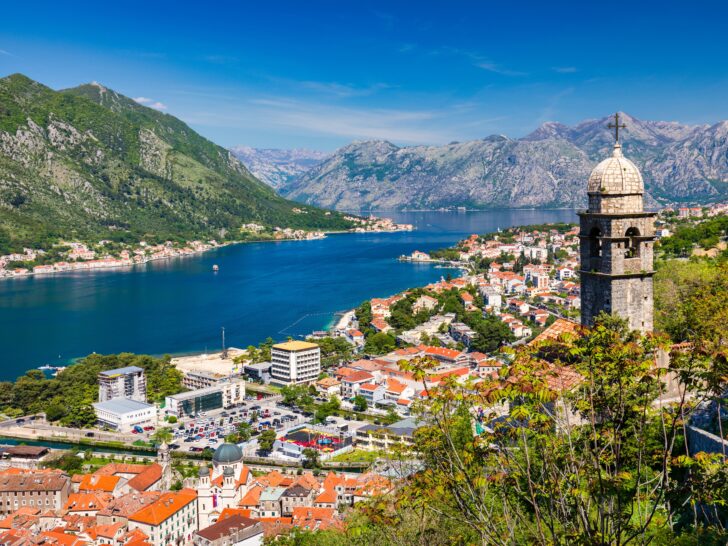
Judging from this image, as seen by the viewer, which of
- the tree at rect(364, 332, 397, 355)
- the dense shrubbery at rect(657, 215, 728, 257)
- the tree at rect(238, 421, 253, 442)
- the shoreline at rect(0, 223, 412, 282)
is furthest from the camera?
the shoreline at rect(0, 223, 412, 282)

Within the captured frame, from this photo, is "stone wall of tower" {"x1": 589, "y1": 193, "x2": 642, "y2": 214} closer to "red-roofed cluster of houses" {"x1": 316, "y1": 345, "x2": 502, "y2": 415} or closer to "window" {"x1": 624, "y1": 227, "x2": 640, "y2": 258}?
"window" {"x1": 624, "y1": 227, "x2": 640, "y2": 258}

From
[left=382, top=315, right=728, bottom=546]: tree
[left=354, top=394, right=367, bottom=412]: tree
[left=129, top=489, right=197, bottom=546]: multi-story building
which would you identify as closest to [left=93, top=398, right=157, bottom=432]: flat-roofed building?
[left=354, top=394, right=367, bottom=412]: tree

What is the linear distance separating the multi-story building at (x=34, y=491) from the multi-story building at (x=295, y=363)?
14255mm

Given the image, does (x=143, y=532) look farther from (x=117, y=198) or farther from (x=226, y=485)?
(x=117, y=198)

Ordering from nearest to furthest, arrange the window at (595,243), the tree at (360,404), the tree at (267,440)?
the window at (595,243) < the tree at (267,440) < the tree at (360,404)

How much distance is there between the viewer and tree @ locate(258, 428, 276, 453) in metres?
24.2

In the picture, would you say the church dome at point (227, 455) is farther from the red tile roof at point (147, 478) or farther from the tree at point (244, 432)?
the tree at point (244, 432)

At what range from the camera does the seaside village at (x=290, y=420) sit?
334 inches

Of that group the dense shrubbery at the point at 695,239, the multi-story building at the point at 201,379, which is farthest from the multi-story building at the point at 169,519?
the dense shrubbery at the point at 695,239

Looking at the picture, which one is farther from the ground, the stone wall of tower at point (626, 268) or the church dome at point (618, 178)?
the church dome at point (618, 178)

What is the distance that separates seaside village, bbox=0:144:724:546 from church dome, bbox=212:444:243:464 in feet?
0.14

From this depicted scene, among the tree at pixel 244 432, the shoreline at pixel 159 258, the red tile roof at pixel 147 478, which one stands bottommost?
the tree at pixel 244 432

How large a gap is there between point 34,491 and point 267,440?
26.8ft

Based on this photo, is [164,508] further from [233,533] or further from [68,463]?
[68,463]
